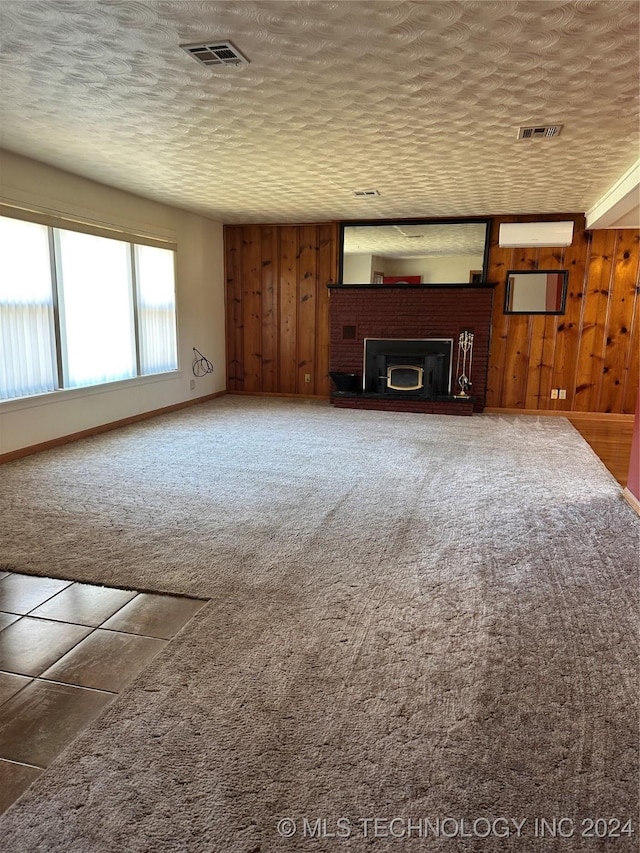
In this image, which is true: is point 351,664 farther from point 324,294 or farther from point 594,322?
point 324,294

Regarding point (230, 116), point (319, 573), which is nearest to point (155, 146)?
point (230, 116)

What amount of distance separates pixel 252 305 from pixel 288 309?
1.69 ft

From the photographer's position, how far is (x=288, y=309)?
Result: 769 centimetres

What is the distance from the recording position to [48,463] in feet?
14.3

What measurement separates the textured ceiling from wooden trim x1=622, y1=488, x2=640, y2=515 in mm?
2266

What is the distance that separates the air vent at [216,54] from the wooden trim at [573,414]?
5.16 metres

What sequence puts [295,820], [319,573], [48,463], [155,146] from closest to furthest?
1. [295,820]
2. [319,573]
3. [155,146]
4. [48,463]

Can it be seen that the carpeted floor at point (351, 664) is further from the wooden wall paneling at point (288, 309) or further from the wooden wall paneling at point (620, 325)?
the wooden wall paneling at point (288, 309)

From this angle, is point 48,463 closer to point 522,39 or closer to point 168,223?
point 168,223

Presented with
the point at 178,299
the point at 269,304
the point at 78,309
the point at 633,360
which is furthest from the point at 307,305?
the point at 633,360

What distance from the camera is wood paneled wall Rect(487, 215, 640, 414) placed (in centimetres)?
647

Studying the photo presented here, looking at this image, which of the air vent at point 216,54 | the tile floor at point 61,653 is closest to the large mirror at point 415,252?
the air vent at point 216,54

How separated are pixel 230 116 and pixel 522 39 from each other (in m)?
1.76

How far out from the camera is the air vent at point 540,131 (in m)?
3.56
